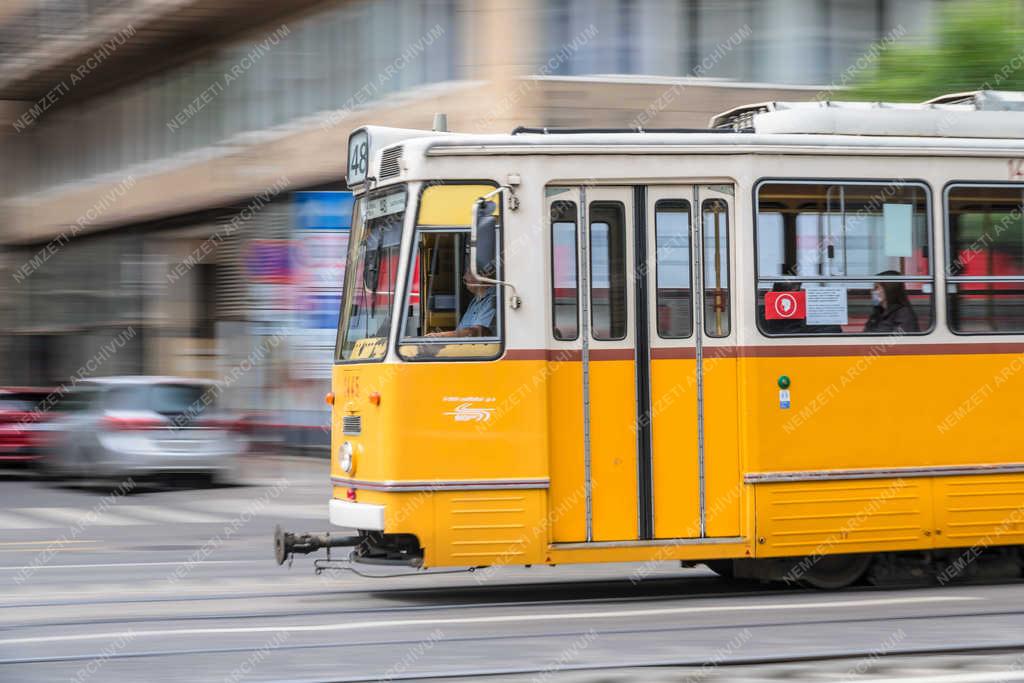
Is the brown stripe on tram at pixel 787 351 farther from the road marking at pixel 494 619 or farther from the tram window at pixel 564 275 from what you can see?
the road marking at pixel 494 619

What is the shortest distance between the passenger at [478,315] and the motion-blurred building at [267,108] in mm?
11641

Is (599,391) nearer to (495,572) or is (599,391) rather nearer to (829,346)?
(829,346)

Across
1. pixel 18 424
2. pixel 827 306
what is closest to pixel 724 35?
pixel 18 424

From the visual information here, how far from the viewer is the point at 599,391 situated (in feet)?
32.5

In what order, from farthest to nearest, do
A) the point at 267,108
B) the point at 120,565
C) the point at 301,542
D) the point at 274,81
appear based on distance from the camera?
the point at 267,108 < the point at 274,81 < the point at 120,565 < the point at 301,542

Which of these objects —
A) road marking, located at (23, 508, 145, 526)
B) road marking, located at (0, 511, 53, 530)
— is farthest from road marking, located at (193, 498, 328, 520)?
road marking, located at (0, 511, 53, 530)

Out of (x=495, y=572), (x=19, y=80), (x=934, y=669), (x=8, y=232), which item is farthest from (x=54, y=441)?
(x=8, y=232)

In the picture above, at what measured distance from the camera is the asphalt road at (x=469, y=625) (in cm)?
756

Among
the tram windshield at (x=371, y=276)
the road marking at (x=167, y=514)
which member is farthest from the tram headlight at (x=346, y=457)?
the road marking at (x=167, y=514)

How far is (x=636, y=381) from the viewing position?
9.93 meters

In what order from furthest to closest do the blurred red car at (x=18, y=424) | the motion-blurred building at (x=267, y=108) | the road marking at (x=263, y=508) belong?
the blurred red car at (x=18, y=424) → the motion-blurred building at (x=267, y=108) → the road marking at (x=263, y=508)

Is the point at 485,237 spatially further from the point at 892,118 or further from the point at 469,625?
the point at 892,118

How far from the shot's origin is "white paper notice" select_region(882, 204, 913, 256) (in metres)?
10.4

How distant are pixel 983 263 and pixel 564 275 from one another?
298cm
